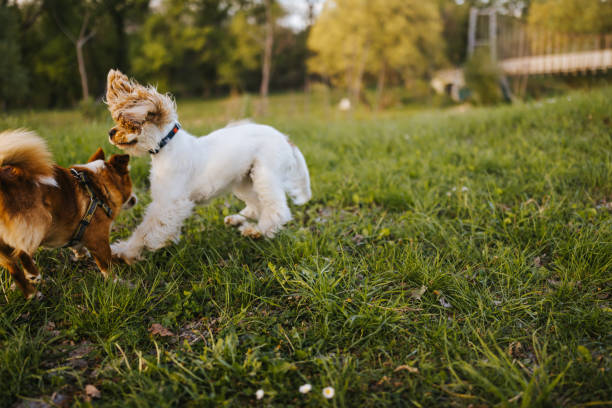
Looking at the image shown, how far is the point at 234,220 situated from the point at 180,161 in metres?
1.03

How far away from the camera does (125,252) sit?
2.90m

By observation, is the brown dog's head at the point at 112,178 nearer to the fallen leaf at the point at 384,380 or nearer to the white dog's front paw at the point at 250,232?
the white dog's front paw at the point at 250,232

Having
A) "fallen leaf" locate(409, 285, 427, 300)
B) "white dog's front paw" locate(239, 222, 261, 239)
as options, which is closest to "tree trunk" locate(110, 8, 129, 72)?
"white dog's front paw" locate(239, 222, 261, 239)

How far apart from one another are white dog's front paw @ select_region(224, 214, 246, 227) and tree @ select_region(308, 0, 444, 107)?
17641mm

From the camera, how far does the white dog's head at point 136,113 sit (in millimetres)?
2645

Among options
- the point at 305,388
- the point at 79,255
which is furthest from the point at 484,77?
the point at 305,388

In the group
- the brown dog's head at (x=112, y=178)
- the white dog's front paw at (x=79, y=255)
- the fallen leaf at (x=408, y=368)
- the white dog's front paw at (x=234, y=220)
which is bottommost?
the fallen leaf at (x=408, y=368)

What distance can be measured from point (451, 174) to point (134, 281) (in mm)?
4039

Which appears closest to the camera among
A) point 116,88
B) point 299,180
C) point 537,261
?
point 116,88

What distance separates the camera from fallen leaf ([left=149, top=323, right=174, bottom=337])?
225cm

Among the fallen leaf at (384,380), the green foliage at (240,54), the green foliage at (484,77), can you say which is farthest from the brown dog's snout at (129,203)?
the green foliage at (240,54)

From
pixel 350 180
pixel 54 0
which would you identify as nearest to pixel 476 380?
pixel 350 180

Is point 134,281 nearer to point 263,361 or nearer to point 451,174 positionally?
point 263,361

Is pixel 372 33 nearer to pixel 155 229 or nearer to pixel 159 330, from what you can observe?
pixel 155 229
